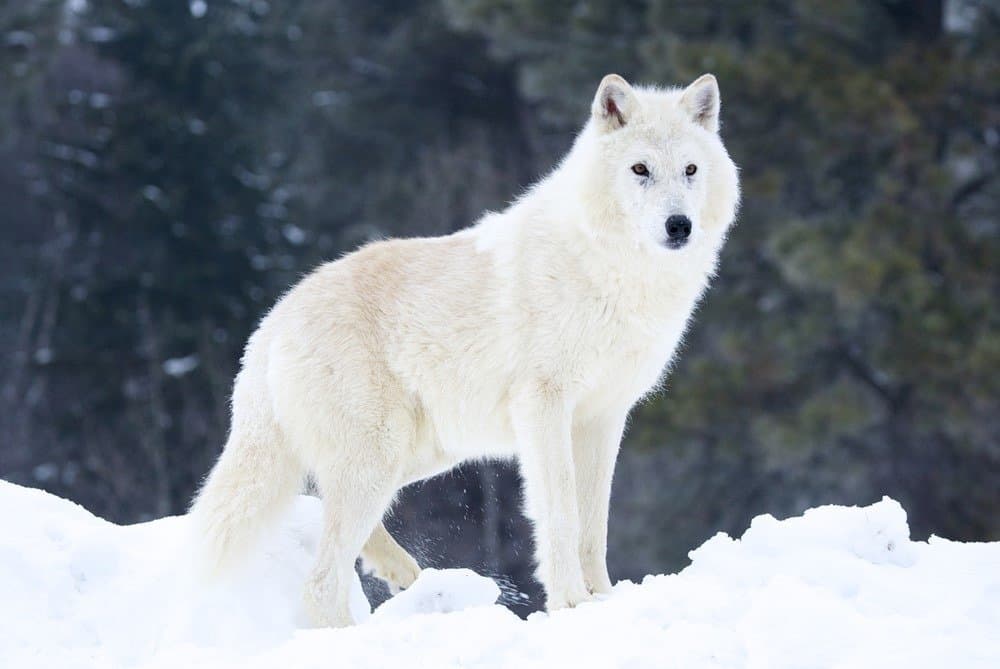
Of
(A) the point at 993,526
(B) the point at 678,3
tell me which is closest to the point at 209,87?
(B) the point at 678,3

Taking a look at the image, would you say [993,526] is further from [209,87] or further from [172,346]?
[209,87]

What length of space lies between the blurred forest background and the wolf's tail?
2.52 meters

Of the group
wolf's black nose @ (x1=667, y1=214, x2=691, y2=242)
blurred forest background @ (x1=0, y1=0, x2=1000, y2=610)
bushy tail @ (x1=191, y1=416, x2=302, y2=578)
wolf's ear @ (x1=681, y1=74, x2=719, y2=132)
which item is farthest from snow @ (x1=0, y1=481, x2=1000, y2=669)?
blurred forest background @ (x1=0, y1=0, x2=1000, y2=610)

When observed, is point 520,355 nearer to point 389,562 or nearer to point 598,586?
point 598,586

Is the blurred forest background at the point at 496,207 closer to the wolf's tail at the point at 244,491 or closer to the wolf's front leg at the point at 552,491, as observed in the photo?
the wolf's tail at the point at 244,491

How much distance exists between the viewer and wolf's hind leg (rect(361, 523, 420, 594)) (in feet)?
18.3

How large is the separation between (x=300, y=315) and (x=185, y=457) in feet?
40.0

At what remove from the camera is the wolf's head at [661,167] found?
4879 mm

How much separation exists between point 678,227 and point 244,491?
1.93 metres

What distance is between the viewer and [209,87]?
18641mm

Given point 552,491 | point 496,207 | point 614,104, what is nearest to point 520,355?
point 552,491

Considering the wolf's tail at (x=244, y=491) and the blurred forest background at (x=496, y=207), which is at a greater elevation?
the wolf's tail at (x=244, y=491)

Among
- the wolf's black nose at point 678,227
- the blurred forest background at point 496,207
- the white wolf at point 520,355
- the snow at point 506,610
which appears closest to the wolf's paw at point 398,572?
the snow at point 506,610

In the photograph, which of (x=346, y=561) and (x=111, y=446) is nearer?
(x=346, y=561)
